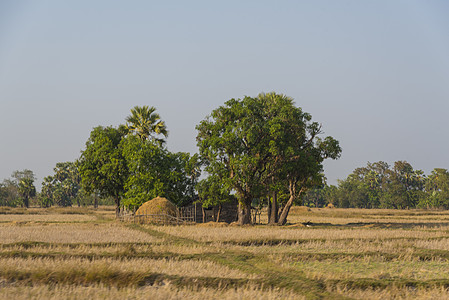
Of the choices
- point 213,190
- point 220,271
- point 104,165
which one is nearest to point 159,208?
point 213,190

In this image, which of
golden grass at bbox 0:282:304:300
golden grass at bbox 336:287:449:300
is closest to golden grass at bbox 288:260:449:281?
golden grass at bbox 336:287:449:300

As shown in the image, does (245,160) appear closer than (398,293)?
No

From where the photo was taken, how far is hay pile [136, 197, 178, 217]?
4727cm

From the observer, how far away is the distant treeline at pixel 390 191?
130m

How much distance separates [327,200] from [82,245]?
141 metres

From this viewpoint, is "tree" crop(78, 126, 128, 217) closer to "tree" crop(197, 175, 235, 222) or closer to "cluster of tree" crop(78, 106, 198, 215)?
"cluster of tree" crop(78, 106, 198, 215)

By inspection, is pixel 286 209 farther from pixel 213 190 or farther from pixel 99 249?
pixel 99 249

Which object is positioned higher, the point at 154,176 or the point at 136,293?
the point at 154,176

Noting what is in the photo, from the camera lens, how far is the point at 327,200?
15925cm

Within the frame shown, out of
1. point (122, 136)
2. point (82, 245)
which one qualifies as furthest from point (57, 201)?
point (82, 245)

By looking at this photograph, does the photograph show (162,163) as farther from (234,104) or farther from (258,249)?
(258,249)

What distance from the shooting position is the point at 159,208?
156ft

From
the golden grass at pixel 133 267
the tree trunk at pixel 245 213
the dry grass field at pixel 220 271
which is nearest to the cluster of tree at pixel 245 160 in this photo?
the tree trunk at pixel 245 213

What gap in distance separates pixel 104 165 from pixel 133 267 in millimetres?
44434
